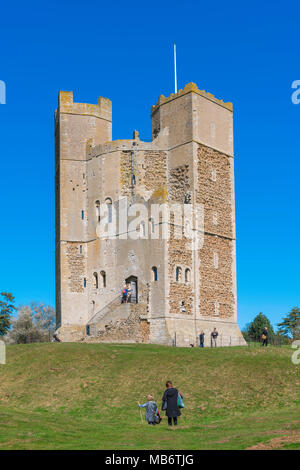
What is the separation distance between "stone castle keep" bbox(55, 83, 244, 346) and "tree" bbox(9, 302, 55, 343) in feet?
43.3

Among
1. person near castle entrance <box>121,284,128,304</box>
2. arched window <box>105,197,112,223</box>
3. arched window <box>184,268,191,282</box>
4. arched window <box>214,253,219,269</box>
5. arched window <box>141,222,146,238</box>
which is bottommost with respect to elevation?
person near castle entrance <box>121,284,128,304</box>

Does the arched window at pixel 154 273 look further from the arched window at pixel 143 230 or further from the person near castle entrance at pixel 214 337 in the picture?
the person near castle entrance at pixel 214 337

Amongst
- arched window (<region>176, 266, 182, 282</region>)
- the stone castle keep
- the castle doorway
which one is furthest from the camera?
the castle doorway

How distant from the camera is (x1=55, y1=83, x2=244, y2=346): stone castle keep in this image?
48219 millimetres

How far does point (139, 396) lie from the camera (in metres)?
29.1

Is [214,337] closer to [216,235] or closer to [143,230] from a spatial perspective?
[216,235]

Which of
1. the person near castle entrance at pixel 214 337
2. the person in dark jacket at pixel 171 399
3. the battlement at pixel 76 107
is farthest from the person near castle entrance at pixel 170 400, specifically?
the battlement at pixel 76 107

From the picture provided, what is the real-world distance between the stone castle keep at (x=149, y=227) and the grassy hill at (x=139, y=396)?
7873 millimetres

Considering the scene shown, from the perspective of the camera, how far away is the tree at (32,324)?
2645 inches

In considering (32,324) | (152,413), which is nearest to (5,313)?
(32,324)

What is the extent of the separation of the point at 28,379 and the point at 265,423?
15094 millimetres

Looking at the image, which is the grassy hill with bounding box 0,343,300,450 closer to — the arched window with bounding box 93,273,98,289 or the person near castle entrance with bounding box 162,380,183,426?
the person near castle entrance with bounding box 162,380,183,426

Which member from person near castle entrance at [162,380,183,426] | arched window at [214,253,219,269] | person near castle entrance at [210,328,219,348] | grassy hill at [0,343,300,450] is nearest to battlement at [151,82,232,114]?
arched window at [214,253,219,269]

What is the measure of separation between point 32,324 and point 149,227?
90.4ft
